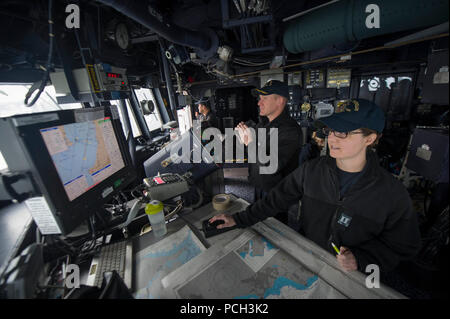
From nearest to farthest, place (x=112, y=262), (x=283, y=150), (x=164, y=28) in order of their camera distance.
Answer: (x=112, y=262), (x=283, y=150), (x=164, y=28)

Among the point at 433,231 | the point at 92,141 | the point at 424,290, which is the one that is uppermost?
the point at 92,141

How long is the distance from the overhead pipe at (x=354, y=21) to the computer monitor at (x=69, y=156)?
2.09m

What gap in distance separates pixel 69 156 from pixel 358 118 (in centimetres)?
138

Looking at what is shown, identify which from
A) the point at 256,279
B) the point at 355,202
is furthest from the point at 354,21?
the point at 256,279

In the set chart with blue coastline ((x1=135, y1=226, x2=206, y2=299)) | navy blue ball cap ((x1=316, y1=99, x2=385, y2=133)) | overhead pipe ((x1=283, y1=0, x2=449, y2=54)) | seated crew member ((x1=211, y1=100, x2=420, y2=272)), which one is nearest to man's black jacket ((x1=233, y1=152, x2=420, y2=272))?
seated crew member ((x1=211, y1=100, x2=420, y2=272))

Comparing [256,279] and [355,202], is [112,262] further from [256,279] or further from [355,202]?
[355,202]

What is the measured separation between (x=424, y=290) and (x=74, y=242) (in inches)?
105

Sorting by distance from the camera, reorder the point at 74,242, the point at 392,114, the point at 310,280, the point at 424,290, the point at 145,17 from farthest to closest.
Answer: the point at 392,114 < the point at 424,290 < the point at 145,17 < the point at 74,242 < the point at 310,280

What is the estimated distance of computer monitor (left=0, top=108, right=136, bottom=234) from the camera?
63 centimetres

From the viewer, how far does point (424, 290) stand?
5.03ft

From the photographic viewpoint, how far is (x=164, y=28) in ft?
5.57

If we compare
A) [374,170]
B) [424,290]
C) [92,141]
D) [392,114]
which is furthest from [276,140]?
[392,114]

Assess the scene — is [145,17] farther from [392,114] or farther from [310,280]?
[392,114]
